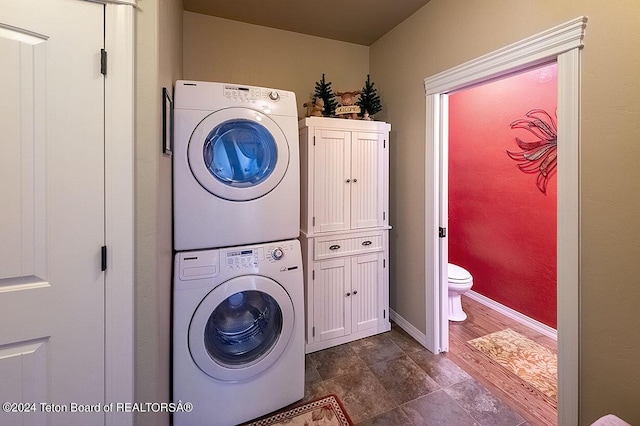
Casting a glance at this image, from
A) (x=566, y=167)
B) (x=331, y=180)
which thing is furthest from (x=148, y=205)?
(x=566, y=167)

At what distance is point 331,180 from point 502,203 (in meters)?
1.82

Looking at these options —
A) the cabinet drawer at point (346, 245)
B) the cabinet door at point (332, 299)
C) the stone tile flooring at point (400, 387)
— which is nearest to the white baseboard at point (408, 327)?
the stone tile flooring at point (400, 387)

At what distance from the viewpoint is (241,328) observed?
5.26 ft

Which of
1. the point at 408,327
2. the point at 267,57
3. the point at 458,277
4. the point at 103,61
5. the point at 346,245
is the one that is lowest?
the point at 408,327

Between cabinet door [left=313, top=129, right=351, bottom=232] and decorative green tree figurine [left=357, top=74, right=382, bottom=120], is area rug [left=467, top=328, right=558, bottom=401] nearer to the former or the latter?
cabinet door [left=313, top=129, right=351, bottom=232]

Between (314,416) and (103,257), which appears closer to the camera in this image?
(103,257)

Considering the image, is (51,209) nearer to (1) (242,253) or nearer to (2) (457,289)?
(1) (242,253)

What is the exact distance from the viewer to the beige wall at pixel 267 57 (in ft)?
7.10

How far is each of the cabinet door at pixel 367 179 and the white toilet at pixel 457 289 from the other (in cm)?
95

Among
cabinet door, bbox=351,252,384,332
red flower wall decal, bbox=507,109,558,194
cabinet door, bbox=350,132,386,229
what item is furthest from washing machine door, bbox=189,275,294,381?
red flower wall decal, bbox=507,109,558,194

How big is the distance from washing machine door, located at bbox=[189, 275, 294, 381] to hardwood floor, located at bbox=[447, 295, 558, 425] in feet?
4.52

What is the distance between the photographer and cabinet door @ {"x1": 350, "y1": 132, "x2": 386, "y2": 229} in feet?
7.11

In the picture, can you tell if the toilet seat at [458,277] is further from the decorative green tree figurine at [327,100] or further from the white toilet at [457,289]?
the decorative green tree figurine at [327,100]

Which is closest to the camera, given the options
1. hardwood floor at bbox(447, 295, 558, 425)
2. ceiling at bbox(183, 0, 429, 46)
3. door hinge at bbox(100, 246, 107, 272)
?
door hinge at bbox(100, 246, 107, 272)
